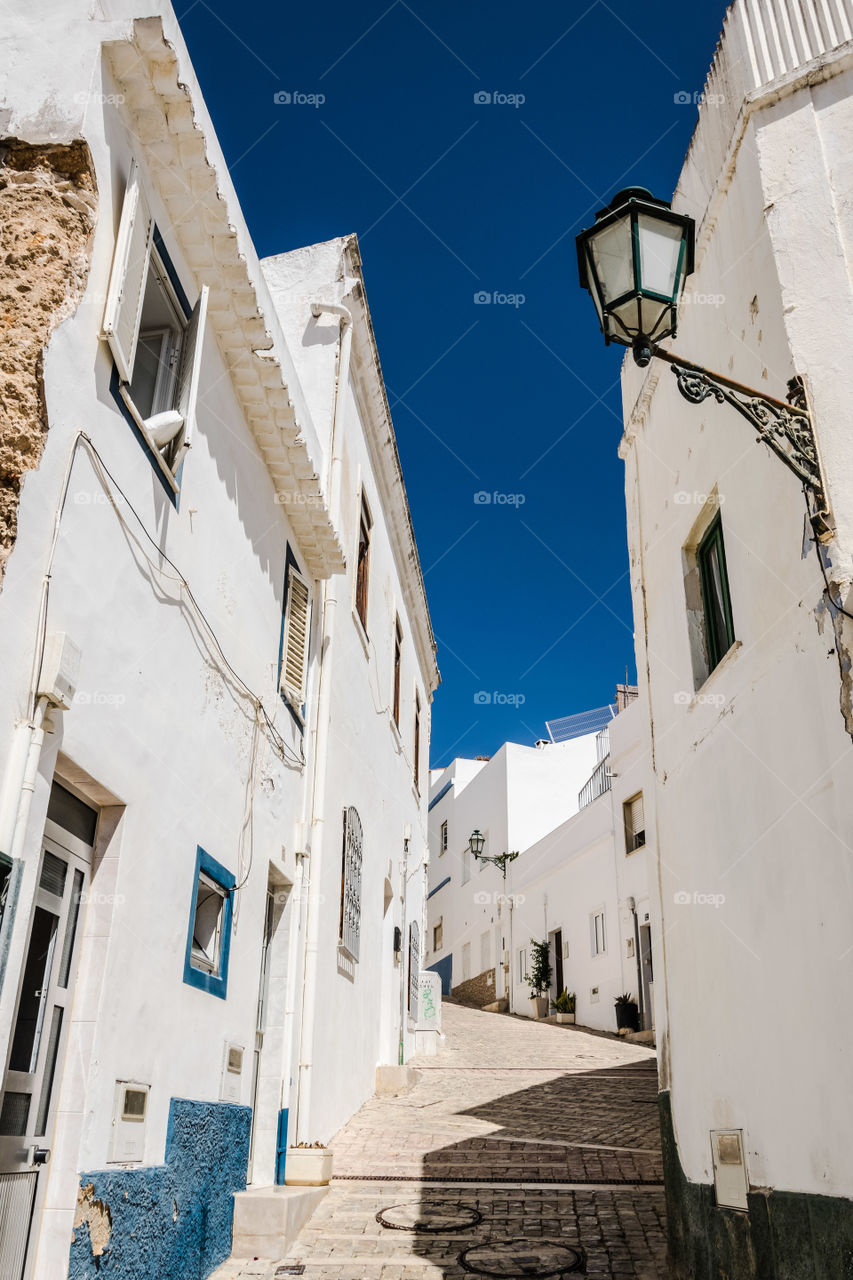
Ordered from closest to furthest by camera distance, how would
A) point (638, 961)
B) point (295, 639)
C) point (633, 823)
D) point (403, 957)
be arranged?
point (295, 639) < point (403, 957) < point (638, 961) < point (633, 823)

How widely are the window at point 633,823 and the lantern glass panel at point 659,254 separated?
1617 cm

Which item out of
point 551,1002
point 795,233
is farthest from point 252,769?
point 551,1002

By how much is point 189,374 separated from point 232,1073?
402 cm

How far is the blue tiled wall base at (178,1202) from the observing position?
414cm

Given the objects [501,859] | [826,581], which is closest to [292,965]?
[826,581]

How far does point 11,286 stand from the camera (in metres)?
4.02

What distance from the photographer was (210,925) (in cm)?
596

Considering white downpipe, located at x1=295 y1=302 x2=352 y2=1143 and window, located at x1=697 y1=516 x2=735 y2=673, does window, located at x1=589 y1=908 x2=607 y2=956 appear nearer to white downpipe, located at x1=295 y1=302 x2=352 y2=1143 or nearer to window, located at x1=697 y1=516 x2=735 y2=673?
white downpipe, located at x1=295 y1=302 x2=352 y2=1143

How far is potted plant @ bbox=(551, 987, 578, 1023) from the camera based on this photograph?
21.4 m

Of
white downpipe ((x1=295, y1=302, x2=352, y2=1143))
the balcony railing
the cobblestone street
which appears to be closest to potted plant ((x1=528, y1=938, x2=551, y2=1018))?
the balcony railing

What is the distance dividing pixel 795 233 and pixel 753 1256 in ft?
16.8

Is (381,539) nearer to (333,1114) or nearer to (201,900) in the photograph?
(333,1114)

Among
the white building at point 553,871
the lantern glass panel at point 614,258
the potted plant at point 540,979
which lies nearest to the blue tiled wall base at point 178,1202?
the lantern glass panel at point 614,258

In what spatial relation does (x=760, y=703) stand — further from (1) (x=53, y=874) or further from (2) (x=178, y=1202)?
(2) (x=178, y=1202)
